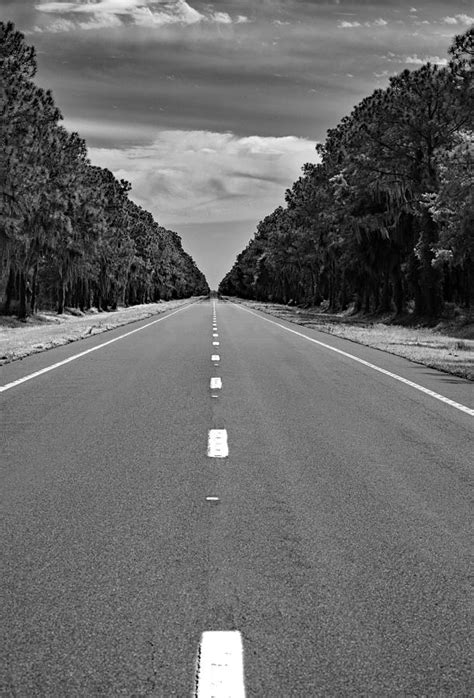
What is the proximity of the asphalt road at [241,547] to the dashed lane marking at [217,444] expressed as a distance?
111 millimetres

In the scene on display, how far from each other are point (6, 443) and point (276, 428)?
3.07 meters

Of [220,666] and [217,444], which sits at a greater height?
[220,666]

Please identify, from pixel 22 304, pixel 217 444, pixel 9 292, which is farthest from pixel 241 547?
pixel 9 292

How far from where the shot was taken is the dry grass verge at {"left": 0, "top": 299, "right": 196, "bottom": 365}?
24.3 meters

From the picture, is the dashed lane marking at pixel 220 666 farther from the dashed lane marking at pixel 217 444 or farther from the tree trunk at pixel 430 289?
the tree trunk at pixel 430 289

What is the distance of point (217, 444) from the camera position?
9133mm

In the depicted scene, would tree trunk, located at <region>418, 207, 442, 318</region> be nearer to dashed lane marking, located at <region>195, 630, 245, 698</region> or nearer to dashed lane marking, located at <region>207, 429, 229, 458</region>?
dashed lane marking, located at <region>207, 429, 229, 458</region>

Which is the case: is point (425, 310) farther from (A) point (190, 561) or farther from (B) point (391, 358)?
(A) point (190, 561)

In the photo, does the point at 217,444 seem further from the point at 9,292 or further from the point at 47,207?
the point at 9,292

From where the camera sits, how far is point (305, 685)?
3594mm

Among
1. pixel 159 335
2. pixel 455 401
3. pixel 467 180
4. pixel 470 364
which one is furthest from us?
pixel 159 335

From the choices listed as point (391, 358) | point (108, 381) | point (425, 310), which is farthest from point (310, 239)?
point (108, 381)

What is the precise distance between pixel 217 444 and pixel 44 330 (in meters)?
32.5

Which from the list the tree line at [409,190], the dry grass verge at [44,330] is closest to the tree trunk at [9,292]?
the dry grass verge at [44,330]
